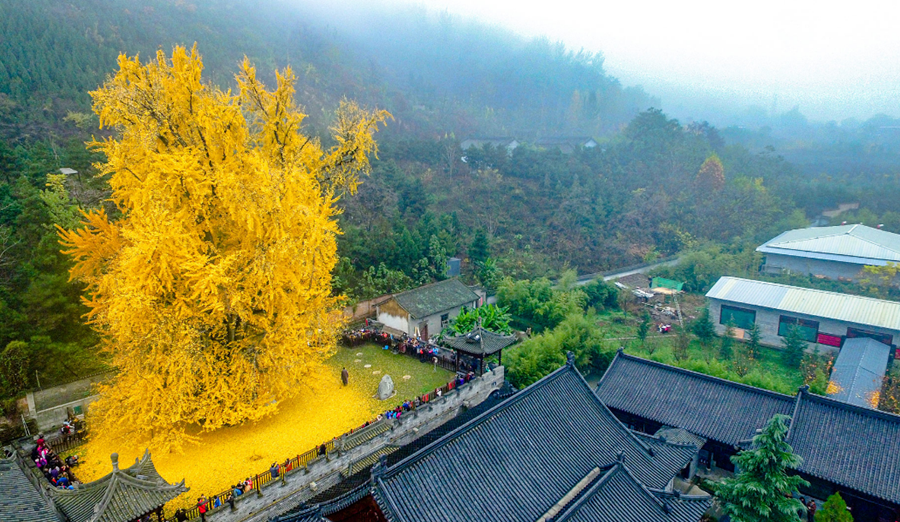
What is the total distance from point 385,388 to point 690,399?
10.6 meters

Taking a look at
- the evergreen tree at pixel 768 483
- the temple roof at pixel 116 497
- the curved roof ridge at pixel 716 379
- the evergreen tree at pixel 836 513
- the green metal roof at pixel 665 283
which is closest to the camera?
the temple roof at pixel 116 497

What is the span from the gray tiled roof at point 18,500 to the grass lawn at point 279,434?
300 centimetres

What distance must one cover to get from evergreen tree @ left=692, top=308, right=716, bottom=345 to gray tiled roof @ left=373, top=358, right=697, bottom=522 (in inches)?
568

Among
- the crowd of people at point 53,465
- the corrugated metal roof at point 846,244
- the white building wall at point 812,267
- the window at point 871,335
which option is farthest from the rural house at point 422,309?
the corrugated metal roof at point 846,244

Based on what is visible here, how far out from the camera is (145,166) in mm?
13188

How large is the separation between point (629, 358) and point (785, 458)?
23.8 feet

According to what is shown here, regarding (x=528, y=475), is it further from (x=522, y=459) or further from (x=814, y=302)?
(x=814, y=302)

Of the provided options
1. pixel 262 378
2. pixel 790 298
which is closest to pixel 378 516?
pixel 262 378

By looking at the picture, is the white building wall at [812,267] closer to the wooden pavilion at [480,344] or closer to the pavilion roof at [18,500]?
the wooden pavilion at [480,344]

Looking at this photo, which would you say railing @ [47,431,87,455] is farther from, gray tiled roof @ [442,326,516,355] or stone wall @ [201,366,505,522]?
gray tiled roof @ [442,326,516,355]

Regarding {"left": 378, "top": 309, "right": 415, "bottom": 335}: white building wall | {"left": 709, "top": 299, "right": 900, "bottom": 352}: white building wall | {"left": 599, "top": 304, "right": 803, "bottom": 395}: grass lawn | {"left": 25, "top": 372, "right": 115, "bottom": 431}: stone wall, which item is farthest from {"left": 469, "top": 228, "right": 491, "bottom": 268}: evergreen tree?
{"left": 25, "top": 372, "right": 115, "bottom": 431}: stone wall

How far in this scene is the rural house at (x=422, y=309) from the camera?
23.5 meters

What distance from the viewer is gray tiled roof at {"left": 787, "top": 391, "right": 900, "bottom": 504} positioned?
39.1 feet

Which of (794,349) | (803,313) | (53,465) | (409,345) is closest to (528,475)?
(409,345)
